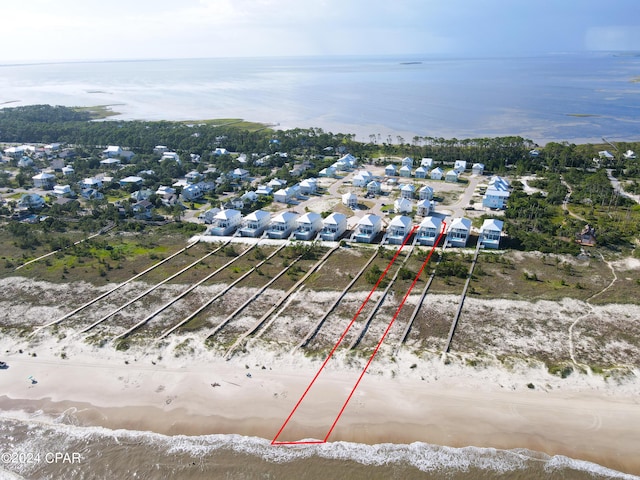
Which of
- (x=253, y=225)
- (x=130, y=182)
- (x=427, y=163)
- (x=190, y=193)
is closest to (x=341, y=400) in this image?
(x=253, y=225)

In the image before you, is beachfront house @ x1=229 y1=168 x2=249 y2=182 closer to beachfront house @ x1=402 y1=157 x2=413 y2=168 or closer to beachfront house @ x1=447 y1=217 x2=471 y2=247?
beachfront house @ x1=402 y1=157 x2=413 y2=168

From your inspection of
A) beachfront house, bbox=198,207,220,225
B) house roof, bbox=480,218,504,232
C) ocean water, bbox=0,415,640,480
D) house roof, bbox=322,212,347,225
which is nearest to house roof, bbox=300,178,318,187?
beachfront house, bbox=198,207,220,225

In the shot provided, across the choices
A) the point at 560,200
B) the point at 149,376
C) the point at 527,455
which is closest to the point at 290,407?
the point at 149,376

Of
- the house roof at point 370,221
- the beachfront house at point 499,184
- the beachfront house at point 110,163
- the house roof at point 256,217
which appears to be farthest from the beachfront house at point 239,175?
the beachfront house at point 499,184

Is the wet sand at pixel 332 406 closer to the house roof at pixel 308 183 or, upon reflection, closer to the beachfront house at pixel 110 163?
the house roof at pixel 308 183

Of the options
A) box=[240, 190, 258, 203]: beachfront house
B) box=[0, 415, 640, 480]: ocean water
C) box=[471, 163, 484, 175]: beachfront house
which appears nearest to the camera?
box=[0, 415, 640, 480]: ocean water
